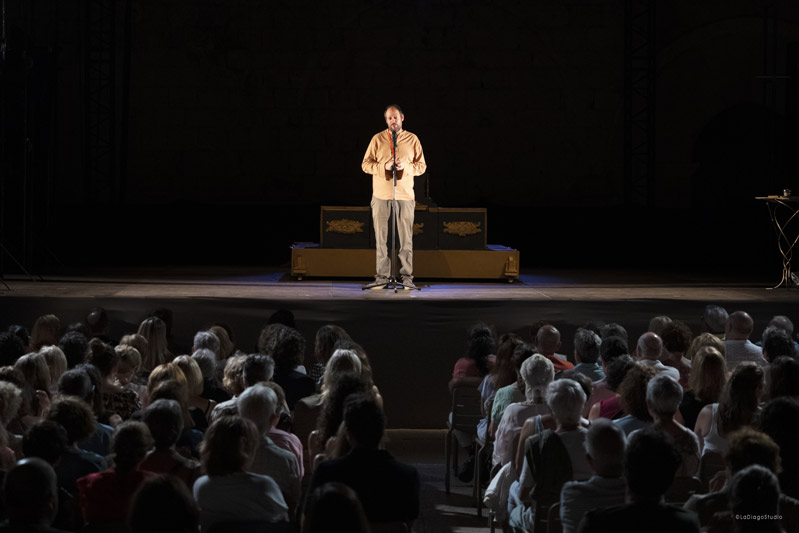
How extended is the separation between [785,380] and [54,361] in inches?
133

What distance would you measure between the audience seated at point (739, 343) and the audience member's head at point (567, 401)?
7.95 ft

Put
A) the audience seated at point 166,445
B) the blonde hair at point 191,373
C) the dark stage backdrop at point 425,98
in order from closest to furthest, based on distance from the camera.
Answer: the audience seated at point 166,445
the blonde hair at point 191,373
the dark stage backdrop at point 425,98

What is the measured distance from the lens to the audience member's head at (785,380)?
4387mm

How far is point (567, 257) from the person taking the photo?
13.3 m

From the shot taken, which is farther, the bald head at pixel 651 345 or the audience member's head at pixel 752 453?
the bald head at pixel 651 345

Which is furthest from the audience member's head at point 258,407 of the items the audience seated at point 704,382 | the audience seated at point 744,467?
the audience seated at point 704,382

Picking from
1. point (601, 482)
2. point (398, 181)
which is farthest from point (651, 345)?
point (398, 181)

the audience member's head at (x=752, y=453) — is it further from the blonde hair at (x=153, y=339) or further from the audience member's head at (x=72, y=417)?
the blonde hair at (x=153, y=339)

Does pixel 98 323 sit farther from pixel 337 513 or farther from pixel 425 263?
pixel 337 513

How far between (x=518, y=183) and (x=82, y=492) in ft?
40.4

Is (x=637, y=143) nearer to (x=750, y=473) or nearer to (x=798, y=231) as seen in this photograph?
(x=798, y=231)

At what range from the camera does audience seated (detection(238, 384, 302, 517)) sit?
3770 millimetres

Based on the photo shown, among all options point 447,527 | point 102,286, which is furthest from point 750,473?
point 102,286

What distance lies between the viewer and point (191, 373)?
471cm
